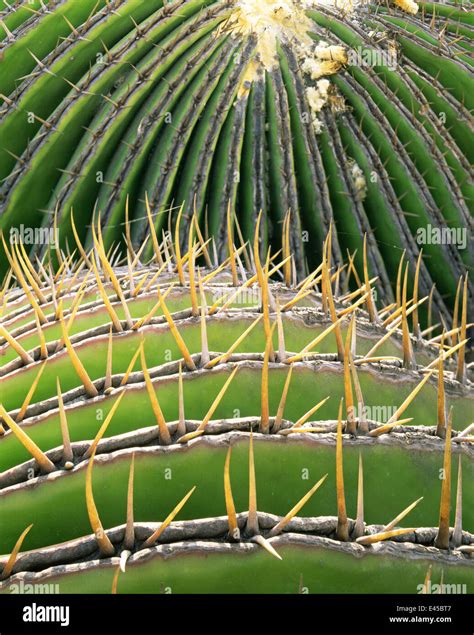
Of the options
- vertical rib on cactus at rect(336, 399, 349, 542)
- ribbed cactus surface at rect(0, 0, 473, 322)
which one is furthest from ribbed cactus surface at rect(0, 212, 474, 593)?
ribbed cactus surface at rect(0, 0, 473, 322)

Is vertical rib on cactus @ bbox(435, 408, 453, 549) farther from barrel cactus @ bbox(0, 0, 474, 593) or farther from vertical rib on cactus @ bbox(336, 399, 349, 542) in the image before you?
vertical rib on cactus @ bbox(336, 399, 349, 542)

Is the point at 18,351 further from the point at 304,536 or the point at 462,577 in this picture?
the point at 462,577

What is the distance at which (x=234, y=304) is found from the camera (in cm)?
213

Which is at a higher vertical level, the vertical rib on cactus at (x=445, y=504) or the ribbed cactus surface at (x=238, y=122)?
the ribbed cactus surface at (x=238, y=122)

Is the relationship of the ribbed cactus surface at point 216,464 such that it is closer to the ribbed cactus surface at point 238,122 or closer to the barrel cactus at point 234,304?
the barrel cactus at point 234,304

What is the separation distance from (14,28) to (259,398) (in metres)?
1.85

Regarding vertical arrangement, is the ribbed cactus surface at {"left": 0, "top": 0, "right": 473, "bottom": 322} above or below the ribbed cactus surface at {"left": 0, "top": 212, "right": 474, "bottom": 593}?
above

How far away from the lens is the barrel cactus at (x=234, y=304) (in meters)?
1.42

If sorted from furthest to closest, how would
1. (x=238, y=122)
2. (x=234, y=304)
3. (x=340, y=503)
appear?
1. (x=238, y=122)
2. (x=234, y=304)
3. (x=340, y=503)

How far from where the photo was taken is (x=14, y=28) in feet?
9.34

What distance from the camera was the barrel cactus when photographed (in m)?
1.42

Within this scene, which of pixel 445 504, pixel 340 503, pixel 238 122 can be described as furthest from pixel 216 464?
pixel 238 122

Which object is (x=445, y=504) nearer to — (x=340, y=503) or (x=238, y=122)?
(x=340, y=503)

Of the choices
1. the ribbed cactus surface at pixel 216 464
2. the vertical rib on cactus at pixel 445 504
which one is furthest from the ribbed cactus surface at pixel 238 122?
the vertical rib on cactus at pixel 445 504
